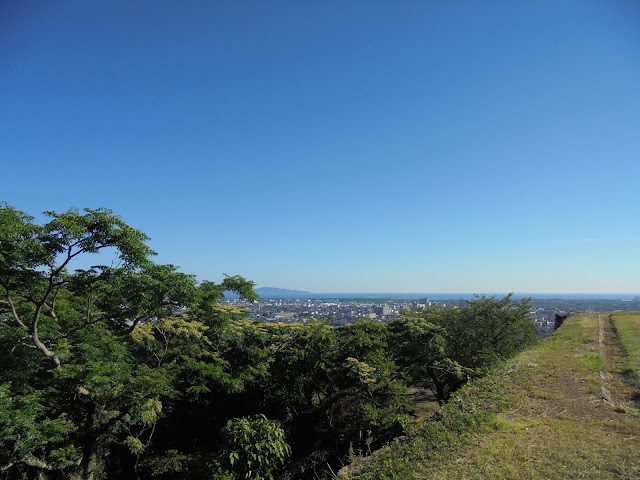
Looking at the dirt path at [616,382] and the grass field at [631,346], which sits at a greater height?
the grass field at [631,346]

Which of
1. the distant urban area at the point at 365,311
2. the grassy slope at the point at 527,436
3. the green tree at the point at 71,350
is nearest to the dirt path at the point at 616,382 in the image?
the grassy slope at the point at 527,436

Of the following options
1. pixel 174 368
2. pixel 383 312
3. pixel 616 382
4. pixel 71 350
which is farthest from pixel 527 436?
pixel 383 312

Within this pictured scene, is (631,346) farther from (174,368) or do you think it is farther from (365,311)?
(365,311)

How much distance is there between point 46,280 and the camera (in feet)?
33.0

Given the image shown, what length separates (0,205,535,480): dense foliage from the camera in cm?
855

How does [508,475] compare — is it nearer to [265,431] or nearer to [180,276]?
[265,431]

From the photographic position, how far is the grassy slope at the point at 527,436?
13.3ft

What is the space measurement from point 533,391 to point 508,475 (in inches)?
157

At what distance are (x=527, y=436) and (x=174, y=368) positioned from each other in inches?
465

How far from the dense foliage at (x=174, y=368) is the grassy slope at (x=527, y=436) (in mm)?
1027

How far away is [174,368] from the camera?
12.4 m

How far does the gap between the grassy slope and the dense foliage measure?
103 cm

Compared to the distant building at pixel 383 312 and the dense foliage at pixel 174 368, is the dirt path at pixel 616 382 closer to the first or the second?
the dense foliage at pixel 174 368

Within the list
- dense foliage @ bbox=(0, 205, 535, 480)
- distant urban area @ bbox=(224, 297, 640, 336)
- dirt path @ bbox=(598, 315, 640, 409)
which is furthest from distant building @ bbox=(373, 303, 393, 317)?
dirt path @ bbox=(598, 315, 640, 409)
